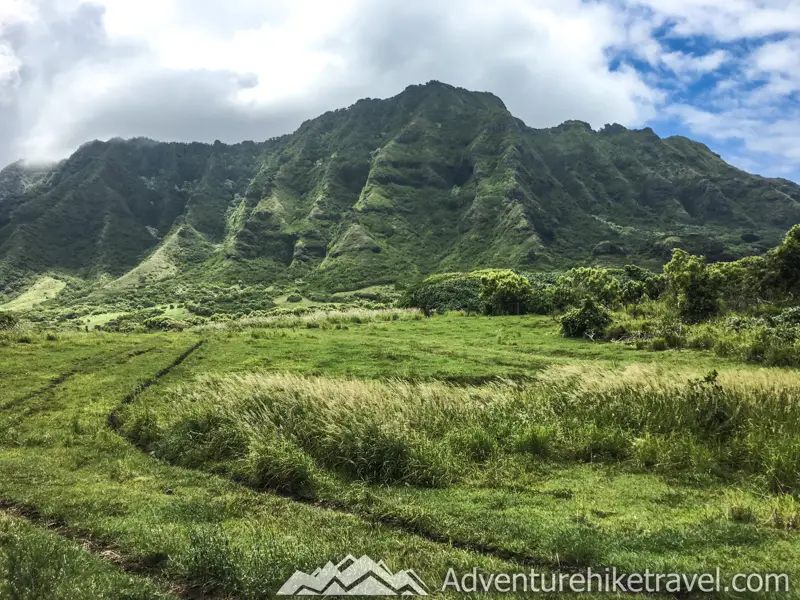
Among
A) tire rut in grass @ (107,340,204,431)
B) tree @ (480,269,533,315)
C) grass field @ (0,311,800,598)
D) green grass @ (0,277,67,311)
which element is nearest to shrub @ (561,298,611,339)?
grass field @ (0,311,800,598)

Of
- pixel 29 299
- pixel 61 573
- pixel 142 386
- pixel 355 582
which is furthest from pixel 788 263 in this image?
pixel 29 299

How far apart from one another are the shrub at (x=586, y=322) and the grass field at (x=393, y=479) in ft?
48.8

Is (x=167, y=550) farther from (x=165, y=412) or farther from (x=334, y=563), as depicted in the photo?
(x=165, y=412)

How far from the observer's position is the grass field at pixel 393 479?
7395mm

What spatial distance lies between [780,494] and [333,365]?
1856 centimetres

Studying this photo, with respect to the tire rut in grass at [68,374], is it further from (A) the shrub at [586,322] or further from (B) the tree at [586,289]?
(B) the tree at [586,289]

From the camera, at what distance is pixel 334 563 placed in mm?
7434

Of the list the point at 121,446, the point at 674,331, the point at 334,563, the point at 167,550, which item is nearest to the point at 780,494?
the point at 334,563

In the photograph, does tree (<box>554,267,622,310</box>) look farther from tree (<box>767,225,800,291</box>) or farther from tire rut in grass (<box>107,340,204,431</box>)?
tire rut in grass (<box>107,340,204,431</box>)

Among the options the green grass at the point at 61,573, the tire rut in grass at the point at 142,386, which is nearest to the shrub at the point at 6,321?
the tire rut in grass at the point at 142,386

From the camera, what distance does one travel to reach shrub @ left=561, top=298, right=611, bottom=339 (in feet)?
107

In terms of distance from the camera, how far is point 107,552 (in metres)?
8.05

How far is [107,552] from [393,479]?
573cm

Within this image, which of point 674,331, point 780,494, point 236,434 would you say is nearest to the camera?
point 780,494
